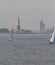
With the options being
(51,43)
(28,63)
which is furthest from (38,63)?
(51,43)

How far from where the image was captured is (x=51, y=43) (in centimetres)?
11038

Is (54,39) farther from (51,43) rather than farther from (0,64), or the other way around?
(0,64)

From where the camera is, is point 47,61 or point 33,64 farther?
point 47,61

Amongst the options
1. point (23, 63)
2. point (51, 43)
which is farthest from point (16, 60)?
point (51, 43)

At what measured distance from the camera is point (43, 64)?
52.1 metres

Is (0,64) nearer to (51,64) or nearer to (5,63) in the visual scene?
(5,63)

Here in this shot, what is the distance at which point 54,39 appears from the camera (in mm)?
113875

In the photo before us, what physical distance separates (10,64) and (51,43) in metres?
59.1

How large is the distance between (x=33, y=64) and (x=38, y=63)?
160 cm

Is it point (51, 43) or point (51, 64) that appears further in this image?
point (51, 43)

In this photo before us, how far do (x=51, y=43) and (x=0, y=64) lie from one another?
194ft

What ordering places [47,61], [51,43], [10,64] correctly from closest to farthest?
1. [10,64]
2. [47,61]
3. [51,43]

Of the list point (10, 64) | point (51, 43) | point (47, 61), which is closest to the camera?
point (10, 64)

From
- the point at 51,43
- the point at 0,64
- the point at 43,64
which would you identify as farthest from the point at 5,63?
the point at 51,43
